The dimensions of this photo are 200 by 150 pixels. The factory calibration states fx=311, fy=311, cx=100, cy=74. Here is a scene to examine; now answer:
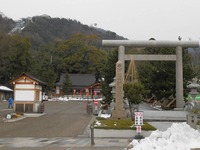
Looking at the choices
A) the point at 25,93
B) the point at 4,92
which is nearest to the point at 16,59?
the point at 4,92

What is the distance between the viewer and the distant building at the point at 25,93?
2984cm

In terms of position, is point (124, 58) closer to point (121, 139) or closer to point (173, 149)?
point (121, 139)

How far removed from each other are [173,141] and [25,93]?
22.1m

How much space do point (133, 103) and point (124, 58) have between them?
204 inches

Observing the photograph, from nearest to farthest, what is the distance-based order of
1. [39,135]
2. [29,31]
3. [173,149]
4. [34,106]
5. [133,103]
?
1. [173,149]
2. [39,135]
3. [133,103]
4. [34,106]
5. [29,31]

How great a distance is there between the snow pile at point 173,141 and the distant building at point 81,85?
229 feet

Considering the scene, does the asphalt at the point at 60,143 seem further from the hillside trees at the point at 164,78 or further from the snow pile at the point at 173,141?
the hillside trees at the point at 164,78

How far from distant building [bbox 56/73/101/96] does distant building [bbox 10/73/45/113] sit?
50672mm

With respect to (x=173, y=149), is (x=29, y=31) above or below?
above

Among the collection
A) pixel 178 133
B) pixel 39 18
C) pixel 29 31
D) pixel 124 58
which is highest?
pixel 39 18

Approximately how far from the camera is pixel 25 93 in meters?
29.9

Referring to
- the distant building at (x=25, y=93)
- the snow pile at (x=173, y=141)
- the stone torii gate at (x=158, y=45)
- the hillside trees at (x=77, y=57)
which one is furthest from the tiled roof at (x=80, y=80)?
the snow pile at (x=173, y=141)

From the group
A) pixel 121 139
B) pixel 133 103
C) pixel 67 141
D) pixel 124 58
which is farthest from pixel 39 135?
pixel 124 58

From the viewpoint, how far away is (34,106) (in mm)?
30250
